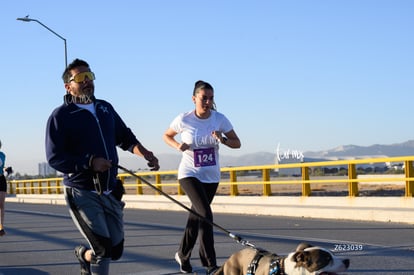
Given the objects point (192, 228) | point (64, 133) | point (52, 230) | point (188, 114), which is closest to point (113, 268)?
point (192, 228)

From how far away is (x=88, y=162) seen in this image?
5.48 metres

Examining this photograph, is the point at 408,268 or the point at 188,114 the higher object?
the point at 188,114

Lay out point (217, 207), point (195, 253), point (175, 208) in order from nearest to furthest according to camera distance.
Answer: point (195, 253) → point (217, 207) → point (175, 208)

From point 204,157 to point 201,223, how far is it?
68 centimetres

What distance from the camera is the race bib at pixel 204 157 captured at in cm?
793

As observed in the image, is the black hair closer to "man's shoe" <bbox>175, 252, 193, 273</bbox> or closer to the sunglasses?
the sunglasses

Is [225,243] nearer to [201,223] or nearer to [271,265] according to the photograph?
[201,223]

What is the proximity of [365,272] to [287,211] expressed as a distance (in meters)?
9.41

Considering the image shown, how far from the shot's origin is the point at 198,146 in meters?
7.99

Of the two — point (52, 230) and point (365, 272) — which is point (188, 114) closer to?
point (365, 272)

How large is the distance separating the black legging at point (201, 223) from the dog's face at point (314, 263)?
8.76 feet

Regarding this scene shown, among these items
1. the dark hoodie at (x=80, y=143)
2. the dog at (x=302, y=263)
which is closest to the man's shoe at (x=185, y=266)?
the dark hoodie at (x=80, y=143)

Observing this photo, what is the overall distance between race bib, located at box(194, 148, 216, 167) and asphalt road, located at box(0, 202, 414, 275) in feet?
4.21

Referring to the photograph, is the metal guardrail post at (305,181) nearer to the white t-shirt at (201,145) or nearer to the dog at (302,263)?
the white t-shirt at (201,145)
